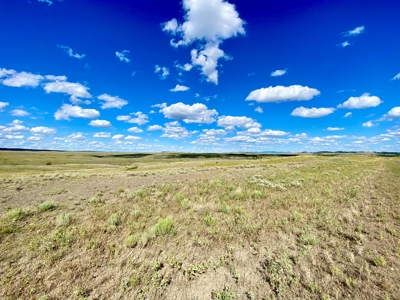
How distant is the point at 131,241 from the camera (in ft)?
23.5

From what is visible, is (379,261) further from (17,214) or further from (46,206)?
(46,206)

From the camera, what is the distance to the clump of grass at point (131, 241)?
23.1ft

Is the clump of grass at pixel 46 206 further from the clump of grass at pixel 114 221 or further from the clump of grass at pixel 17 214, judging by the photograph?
the clump of grass at pixel 114 221

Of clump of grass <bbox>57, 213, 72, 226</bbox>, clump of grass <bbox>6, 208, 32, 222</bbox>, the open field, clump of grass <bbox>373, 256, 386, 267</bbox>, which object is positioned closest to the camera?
the open field

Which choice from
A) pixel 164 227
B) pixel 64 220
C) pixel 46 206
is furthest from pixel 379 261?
pixel 46 206

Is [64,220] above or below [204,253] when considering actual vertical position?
above

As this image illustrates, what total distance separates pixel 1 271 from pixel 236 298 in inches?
256

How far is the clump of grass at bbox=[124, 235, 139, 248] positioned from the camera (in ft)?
23.1

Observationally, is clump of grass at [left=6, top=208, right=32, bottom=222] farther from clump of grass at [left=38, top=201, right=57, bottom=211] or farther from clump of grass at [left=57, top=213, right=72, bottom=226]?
clump of grass at [left=57, top=213, right=72, bottom=226]

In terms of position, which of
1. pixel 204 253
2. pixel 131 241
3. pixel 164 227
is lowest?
pixel 204 253

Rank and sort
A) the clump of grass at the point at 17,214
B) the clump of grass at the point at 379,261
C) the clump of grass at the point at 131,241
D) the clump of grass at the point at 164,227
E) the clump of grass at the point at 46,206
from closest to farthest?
the clump of grass at the point at 379,261 → the clump of grass at the point at 131,241 → the clump of grass at the point at 164,227 → the clump of grass at the point at 17,214 → the clump of grass at the point at 46,206

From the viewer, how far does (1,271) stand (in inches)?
218

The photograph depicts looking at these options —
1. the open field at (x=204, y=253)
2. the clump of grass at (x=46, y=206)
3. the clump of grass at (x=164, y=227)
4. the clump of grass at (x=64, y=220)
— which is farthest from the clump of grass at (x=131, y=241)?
the clump of grass at (x=46, y=206)

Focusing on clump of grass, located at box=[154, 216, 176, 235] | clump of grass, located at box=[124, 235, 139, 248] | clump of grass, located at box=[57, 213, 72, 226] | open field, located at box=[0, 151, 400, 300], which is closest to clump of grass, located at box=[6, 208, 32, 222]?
open field, located at box=[0, 151, 400, 300]
